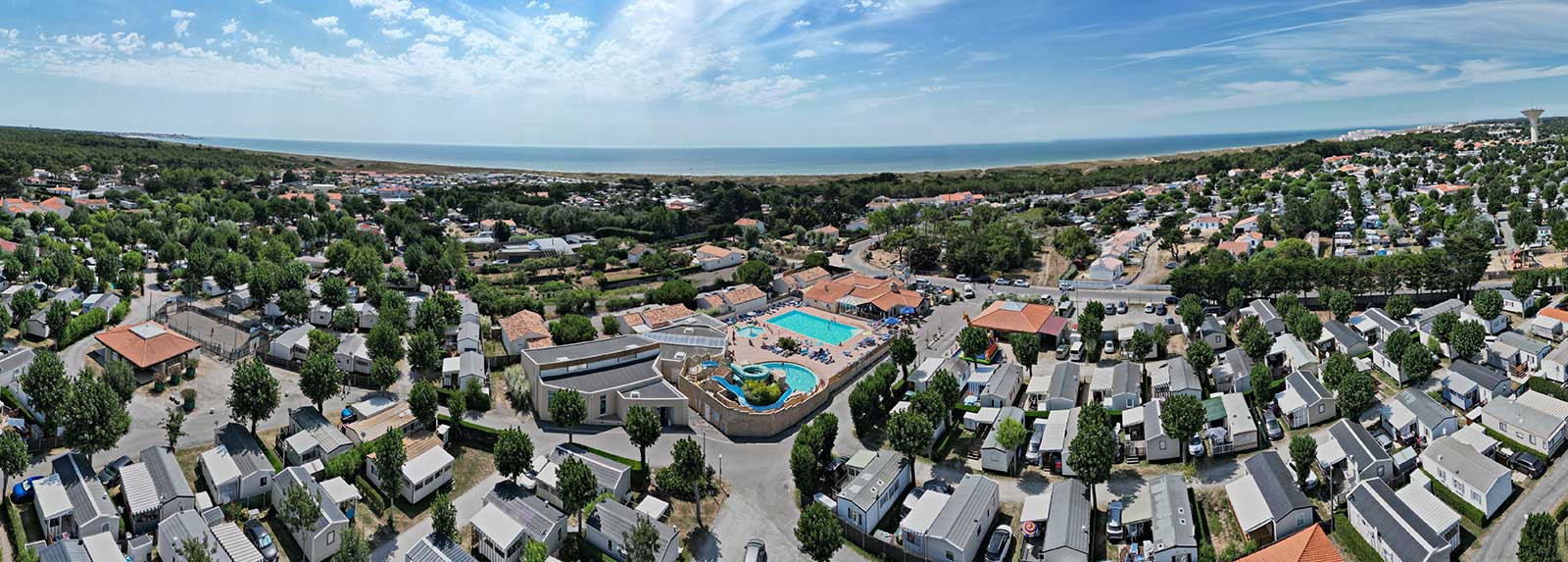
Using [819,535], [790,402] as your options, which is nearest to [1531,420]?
[819,535]

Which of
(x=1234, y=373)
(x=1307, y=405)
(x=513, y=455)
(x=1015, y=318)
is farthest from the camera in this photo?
(x=1015, y=318)

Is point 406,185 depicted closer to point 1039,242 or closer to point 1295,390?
point 1039,242

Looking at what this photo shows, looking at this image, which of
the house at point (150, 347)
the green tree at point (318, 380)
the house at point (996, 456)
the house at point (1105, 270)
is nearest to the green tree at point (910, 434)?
the house at point (996, 456)

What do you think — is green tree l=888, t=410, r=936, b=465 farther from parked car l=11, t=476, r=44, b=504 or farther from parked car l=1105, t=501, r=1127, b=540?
parked car l=11, t=476, r=44, b=504

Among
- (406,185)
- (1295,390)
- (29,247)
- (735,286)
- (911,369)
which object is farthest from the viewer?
(406,185)

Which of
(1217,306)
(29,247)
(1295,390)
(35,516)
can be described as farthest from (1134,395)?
(29,247)

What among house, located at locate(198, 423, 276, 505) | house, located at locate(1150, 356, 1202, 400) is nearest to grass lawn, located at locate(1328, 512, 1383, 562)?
house, located at locate(1150, 356, 1202, 400)

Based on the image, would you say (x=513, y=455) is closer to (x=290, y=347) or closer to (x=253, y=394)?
(x=253, y=394)
